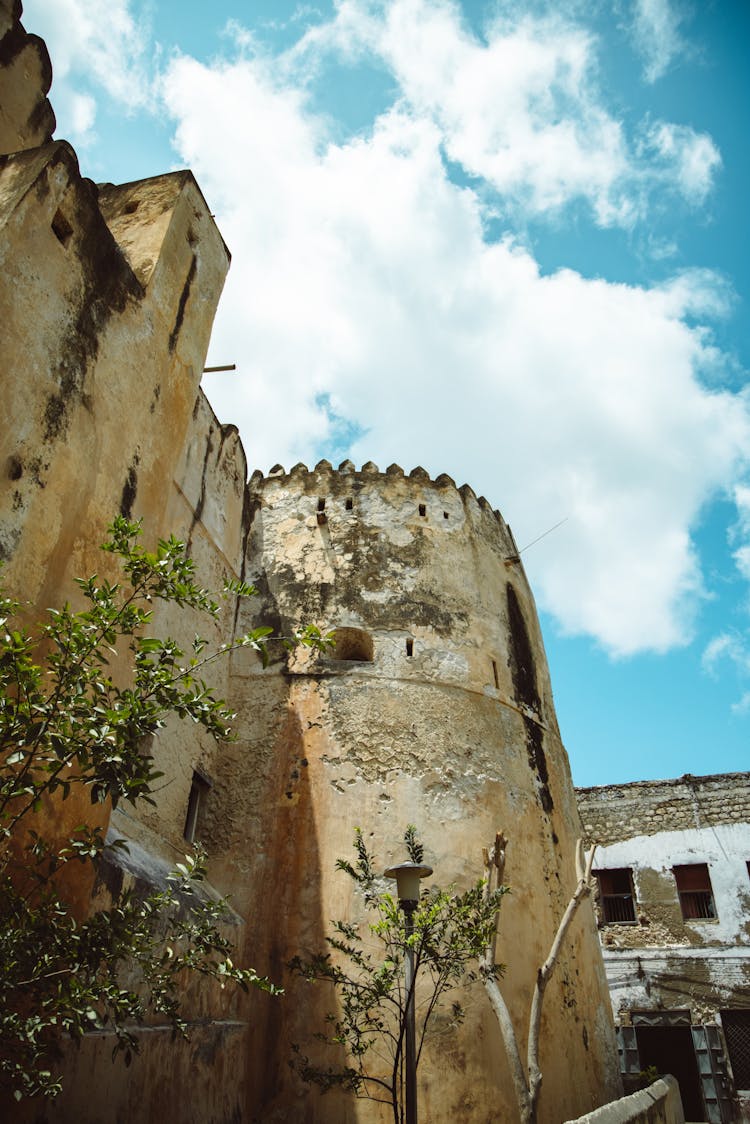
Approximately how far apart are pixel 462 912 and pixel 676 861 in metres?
12.9

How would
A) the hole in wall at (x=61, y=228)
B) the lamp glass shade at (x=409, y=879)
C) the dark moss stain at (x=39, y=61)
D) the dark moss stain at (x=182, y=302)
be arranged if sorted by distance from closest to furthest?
the hole in wall at (x=61, y=228) → the lamp glass shade at (x=409, y=879) → the dark moss stain at (x=39, y=61) → the dark moss stain at (x=182, y=302)

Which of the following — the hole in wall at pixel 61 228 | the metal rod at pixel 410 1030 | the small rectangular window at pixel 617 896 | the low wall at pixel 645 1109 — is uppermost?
the hole in wall at pixel 61 228

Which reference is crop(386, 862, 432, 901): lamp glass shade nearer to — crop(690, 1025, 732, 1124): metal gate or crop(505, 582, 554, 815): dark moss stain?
crop(505, 582, 554, 815): dark moss stain

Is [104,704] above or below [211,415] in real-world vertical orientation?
below

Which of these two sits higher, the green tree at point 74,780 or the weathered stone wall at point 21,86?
the weathered stone wall at point 21,86

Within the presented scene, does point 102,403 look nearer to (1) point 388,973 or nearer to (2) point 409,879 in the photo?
(2) point 409,879

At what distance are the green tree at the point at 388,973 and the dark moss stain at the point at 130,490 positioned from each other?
3.19 meters

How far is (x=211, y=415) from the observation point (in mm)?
9891

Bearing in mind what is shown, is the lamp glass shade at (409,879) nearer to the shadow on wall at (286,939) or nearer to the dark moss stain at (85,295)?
the shadow on wall at (286,939)

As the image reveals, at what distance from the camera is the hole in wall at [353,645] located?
9.73 metres

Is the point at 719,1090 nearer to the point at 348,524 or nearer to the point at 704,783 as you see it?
the point at 704,783

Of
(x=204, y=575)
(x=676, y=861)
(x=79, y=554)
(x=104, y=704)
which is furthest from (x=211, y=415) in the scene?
(x=676, y=861)

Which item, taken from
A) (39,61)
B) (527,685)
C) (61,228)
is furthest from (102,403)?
(527,685)

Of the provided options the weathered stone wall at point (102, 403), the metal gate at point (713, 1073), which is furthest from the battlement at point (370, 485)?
the metal gate at point (713, 1073)
